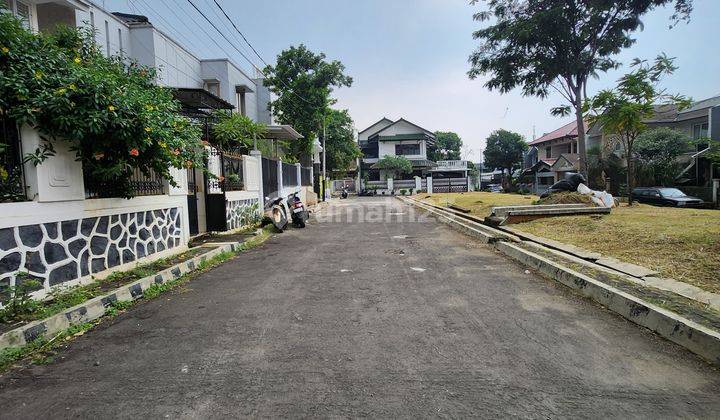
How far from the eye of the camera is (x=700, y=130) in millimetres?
28156

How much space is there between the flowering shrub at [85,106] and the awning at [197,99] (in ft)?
10.8

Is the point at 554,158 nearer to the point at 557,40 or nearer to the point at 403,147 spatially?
the point at 403,147

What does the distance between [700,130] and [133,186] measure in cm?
3630

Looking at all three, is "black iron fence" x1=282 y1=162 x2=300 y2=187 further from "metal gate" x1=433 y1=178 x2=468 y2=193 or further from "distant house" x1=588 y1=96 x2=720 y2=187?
"metal gate" x1=433 y1=178 x2=468 y2=193

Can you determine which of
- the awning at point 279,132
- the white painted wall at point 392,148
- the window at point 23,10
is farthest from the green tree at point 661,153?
the window at point 23,10

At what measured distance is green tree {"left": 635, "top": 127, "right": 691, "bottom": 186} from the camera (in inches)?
992

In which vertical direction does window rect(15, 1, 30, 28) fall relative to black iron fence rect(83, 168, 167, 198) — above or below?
above

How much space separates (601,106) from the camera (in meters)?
15.1

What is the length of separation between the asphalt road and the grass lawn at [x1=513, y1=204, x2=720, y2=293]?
1675 mm

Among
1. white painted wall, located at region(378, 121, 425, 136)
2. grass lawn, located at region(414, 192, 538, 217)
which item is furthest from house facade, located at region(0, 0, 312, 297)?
white painted wall, located at region(378, 121, 425, 136)

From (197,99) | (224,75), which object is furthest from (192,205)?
(224,75)

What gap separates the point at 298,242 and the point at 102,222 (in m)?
5.07

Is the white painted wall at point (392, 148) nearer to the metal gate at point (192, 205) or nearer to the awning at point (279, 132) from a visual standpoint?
the awning at point (279, 132)

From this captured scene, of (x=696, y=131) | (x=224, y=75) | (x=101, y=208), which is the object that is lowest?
(x=101, y=208)
